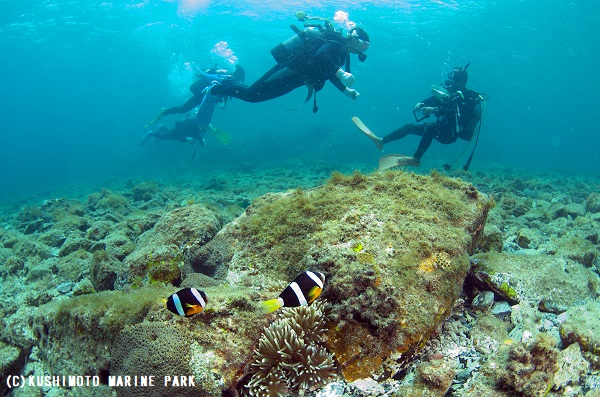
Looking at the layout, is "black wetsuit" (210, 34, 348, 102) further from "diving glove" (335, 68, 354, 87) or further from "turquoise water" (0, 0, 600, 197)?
"turquoise water" (0, 0, 600, 197)

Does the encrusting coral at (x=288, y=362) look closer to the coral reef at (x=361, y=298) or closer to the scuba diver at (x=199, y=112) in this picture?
the coral reef at (x=361, y=298)

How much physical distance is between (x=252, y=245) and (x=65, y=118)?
482 feet

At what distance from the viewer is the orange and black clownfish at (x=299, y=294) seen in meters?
2.39

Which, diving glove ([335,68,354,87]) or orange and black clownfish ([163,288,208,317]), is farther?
diving glove ([335,68,354,87])

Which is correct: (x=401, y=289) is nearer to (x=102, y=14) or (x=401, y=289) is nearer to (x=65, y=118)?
(x=102, y=14)

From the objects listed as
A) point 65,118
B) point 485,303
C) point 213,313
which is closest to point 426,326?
point 485,303

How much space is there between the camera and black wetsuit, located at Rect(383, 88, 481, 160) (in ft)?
31.9

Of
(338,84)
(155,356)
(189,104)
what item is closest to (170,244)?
(155,356)

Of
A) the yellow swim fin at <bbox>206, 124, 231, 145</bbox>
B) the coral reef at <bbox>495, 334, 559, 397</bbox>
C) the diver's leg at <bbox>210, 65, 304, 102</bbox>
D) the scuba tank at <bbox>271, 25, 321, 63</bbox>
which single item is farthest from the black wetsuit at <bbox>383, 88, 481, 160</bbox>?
the coral reef at <bbox>495, 334, 559, 397</bbox>

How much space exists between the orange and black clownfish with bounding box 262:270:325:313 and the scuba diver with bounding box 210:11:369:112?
7.01m

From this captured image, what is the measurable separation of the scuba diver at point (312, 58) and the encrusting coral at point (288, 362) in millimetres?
7030

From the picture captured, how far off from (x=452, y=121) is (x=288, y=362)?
944cm

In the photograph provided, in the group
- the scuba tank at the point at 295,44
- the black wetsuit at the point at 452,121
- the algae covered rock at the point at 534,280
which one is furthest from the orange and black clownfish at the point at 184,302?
the scuba tank at the point at 295,44

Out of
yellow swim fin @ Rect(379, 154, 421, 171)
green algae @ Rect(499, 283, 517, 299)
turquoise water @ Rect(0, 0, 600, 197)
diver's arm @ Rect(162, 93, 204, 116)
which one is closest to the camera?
green algae @ Rect(499, 283, 517, 299)
